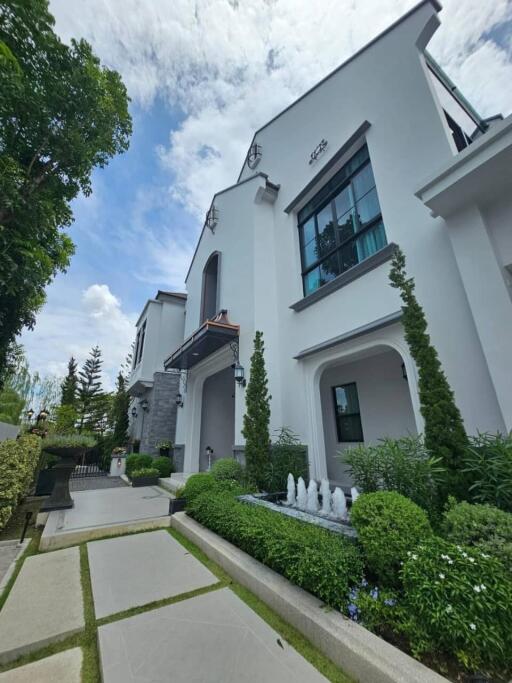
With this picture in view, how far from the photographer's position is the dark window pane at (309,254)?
7109mm

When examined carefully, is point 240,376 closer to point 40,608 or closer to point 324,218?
point 324,218

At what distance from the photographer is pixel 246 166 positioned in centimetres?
1088

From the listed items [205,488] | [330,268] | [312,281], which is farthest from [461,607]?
[312,281]

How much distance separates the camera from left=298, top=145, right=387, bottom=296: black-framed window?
570 cm

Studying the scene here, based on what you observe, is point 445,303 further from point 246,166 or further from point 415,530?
point 246,166

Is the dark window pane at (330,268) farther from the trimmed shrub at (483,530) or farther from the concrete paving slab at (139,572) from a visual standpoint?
the concrete paving slab at (139,572)

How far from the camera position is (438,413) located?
3.21 metres

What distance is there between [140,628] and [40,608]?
3.59 feet

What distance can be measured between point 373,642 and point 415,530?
91 cm

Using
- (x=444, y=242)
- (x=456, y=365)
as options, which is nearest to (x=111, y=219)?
(x=444, y=242)

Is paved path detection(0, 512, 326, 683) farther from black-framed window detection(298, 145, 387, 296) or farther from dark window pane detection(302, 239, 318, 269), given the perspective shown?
dark window pane detection(302, 239, 318, 269)

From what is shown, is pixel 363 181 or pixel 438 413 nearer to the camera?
pixel 438 413

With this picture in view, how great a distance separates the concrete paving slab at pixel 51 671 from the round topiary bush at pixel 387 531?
225 cm

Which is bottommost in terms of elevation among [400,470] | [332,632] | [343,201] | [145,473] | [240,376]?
[332,632]
